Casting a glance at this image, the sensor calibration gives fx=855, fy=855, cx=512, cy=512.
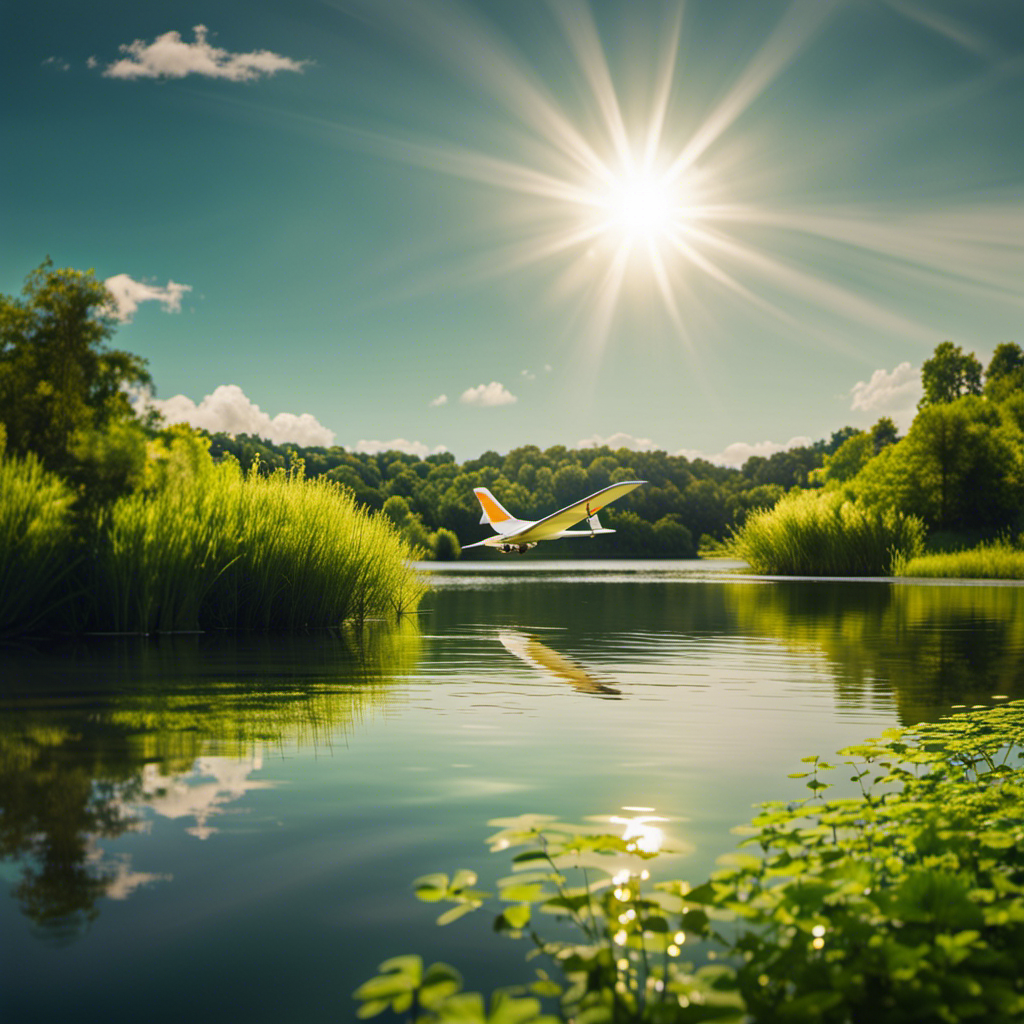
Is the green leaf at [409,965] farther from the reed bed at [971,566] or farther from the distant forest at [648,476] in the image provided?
the distant forest at [648,476]

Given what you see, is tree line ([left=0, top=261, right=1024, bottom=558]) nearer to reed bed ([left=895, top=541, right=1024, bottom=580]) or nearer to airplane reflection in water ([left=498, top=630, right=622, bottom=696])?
airplane reflection in water ([left=498, top=630, right=622, bottom=696])

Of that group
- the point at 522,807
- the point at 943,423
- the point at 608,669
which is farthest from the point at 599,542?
the point at 522,807

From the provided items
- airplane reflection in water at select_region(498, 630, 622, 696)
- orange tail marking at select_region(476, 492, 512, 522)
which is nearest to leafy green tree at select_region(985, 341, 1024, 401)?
orange tail marking at select_region(476, 492, 512, 522)

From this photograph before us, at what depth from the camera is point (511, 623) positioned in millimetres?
16641

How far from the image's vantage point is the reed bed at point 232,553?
507 inches

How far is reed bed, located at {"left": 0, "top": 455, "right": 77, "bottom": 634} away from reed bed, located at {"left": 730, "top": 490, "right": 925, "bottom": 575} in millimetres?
29056

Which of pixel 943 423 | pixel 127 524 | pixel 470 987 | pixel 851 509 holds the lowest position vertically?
pixel 470 987

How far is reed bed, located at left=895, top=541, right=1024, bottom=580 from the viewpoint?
109 feet

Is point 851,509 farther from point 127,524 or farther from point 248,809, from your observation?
point 248,809

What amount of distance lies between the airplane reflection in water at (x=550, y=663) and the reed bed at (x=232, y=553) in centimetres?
327

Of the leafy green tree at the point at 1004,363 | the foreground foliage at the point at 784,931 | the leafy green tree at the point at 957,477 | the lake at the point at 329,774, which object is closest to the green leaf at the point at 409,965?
the foreground foliage at the point at 784,931

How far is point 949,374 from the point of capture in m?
82.5

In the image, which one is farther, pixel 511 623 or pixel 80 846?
pixel 511 623

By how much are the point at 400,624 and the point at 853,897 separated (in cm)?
1390
